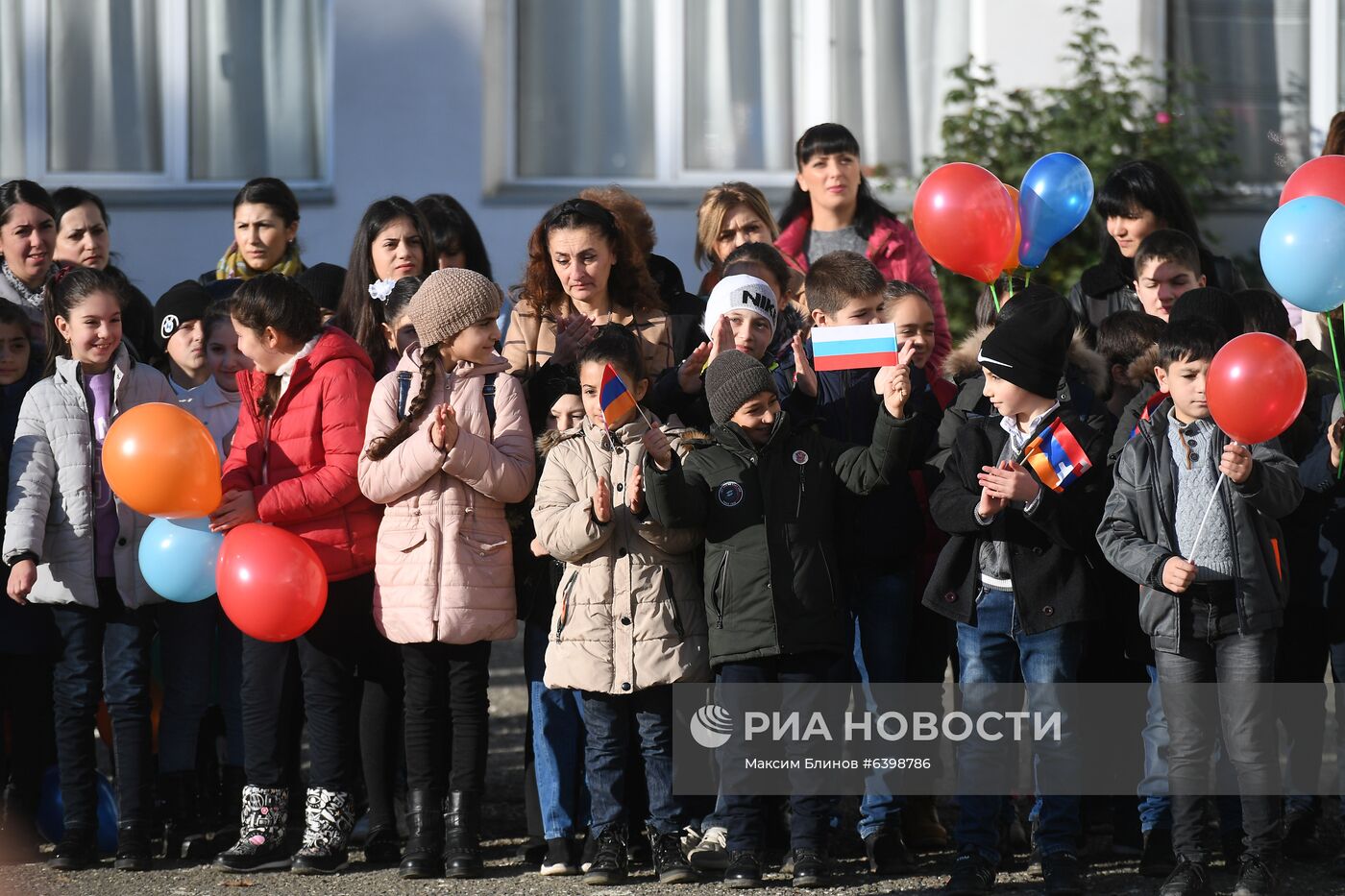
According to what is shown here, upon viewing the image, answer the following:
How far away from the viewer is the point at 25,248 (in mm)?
6223

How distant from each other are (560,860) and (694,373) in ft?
5.33

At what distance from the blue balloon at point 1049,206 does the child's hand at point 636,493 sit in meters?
1.60

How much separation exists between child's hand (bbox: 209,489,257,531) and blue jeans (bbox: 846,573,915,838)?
193 cm

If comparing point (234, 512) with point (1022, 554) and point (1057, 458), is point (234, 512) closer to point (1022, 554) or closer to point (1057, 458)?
point (1022, 554)

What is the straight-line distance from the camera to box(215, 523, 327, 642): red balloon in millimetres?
5047

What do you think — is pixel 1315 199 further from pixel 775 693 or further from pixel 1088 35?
pixel 1088 35

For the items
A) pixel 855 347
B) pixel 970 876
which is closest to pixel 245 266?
pixel 855 347

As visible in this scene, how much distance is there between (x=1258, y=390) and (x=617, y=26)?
6159 mm

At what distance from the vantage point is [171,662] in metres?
5.61

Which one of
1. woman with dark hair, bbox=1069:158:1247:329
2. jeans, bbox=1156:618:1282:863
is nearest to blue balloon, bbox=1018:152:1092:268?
woman with dark hair, bbox=1069:158:1247:329

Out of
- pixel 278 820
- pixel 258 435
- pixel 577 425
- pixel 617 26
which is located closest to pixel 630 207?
pixel 577 425

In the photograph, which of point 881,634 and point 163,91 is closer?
point 881,634

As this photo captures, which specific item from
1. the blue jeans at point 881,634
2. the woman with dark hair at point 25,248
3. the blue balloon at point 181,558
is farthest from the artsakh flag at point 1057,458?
the woman with dark hair at point 25,248

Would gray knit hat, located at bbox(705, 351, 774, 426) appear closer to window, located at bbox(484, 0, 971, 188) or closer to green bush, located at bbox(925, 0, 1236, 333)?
green bush, located at bbox(925, 0, 1236, 333)
